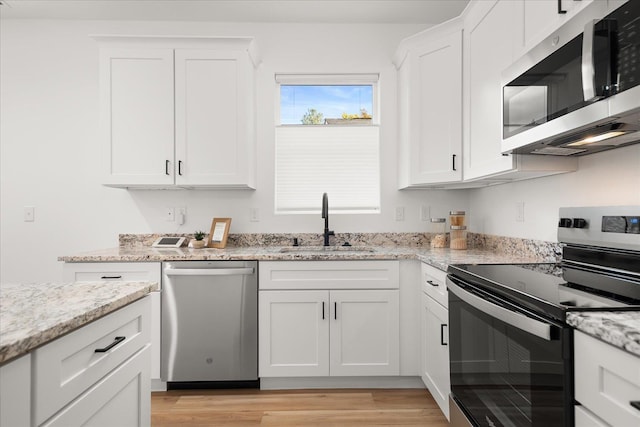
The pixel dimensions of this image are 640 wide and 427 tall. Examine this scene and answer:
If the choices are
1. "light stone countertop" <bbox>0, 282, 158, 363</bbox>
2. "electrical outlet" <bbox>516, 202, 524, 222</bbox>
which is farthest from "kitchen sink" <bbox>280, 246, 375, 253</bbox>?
"light stone countertop" <bbox>0, 282, 158, 363</bbox>

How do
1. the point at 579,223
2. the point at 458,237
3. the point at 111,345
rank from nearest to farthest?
the point at 111,345, the point at 579,223, the point at 458,237

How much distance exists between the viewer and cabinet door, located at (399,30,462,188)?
2.40 m

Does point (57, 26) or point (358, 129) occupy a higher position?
point (57, 26)

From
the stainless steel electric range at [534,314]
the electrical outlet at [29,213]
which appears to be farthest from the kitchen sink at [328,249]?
the electrical outlet at [29,213]

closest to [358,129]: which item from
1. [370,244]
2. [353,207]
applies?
[353,207]

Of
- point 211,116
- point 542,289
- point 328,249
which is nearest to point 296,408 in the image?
point 328,249

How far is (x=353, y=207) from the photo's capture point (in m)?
3.11

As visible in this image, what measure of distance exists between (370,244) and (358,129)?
957mm

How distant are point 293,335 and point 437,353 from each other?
89 centimetres

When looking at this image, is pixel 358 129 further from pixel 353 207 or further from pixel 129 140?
pixel 129 140

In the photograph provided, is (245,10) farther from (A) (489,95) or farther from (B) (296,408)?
(B) (296,408)

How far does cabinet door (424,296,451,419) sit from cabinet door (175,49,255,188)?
157 cm

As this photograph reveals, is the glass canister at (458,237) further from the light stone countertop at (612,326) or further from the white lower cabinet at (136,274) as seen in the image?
the white lower cabinet at (136,274)

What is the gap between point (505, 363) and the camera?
1.22 meters
